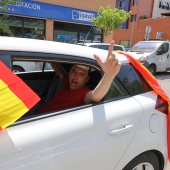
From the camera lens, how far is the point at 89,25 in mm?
17297

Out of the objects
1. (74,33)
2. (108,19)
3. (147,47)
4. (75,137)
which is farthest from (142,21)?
(75,137)

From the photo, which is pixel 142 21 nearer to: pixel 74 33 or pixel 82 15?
pixel 82 15

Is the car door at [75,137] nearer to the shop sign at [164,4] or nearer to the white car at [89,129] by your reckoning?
the white car at [89,129]

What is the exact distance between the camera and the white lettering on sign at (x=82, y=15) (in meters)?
16.0

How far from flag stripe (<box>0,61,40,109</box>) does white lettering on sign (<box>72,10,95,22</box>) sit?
15.3 meters

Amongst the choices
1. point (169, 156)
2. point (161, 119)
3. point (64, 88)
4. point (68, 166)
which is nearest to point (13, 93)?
point (68, 166)

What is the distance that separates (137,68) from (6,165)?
144cm

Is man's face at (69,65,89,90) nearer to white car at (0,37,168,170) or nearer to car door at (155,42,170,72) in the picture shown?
white car at (0,37,168,170)

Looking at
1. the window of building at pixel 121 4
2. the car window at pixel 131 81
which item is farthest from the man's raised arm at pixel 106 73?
the window of building at pixel 121 4

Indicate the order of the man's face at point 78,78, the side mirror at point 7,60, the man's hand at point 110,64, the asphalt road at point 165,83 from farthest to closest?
1. the asphalt road at point 165,83
2. the man's face at point 78,78
3. the man's hand at point 110,64
4. the side mirror at point 7,60

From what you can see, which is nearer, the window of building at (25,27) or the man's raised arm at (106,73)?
the man's raised arm at (106,73)

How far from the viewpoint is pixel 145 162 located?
207cm

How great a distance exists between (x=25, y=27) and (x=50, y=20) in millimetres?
1726

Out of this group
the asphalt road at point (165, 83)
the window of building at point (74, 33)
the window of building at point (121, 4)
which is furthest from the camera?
the window of building at point (121, 4)
